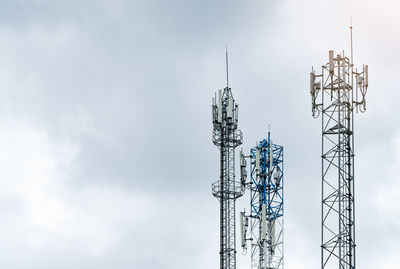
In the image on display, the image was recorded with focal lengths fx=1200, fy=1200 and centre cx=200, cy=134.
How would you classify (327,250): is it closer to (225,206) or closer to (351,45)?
(351,45)

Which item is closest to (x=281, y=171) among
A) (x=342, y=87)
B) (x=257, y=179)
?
(x=257, y=179)

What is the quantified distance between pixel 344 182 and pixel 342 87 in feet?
24.6

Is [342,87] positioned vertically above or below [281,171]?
below

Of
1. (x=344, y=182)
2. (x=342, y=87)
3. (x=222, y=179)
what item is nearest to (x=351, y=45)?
(x=342, y=87)

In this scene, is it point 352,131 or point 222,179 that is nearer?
point 352,131

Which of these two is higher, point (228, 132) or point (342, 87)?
point (228, 132)

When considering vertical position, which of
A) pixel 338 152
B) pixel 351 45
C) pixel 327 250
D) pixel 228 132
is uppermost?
pixel 228 132

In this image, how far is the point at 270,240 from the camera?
124000 mm

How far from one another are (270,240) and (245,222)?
340 cm

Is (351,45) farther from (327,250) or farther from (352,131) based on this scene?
(327,250)

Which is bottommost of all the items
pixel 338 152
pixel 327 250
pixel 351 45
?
pixel 327 250

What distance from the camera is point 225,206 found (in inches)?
4872

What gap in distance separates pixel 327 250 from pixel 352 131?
9.61 metres

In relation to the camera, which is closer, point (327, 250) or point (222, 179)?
point (327, 250)
